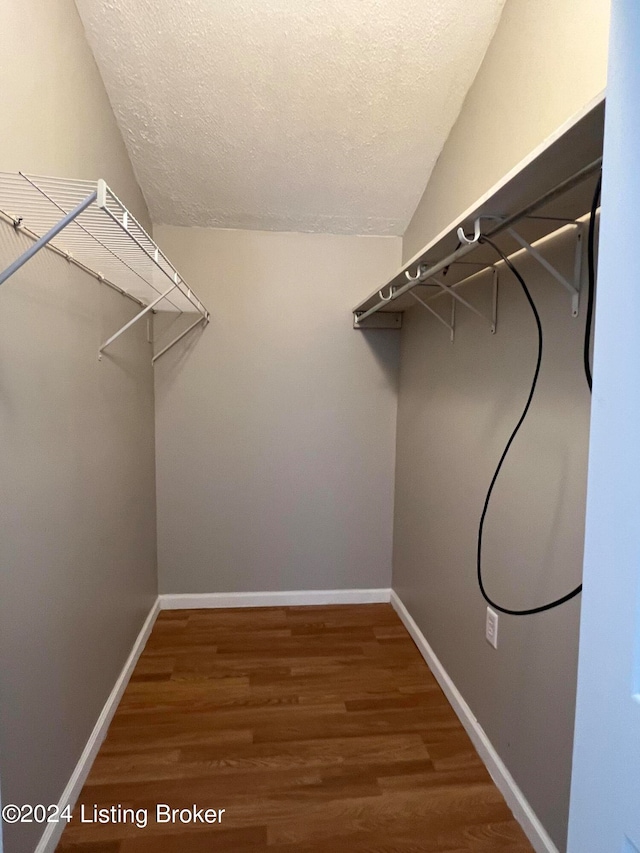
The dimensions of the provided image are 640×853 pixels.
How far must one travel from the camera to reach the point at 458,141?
1.98 metres

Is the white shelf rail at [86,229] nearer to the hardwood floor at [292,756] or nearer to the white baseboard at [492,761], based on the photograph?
the hardwood floor at [292,756]

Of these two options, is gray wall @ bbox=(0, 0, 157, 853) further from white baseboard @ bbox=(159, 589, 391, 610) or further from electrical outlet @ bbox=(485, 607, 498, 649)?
electrical outlet @ bbox=(485, 607, 498, 649)

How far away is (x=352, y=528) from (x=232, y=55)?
87.7 inches

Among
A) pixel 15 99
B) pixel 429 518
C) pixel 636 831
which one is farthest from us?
pixel 429 518

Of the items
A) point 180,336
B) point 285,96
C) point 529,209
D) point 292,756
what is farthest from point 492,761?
point 285,96

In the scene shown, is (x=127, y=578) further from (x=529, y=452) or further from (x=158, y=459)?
(x=529, y=452)

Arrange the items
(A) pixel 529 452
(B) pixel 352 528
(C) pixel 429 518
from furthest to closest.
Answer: (B) pixel 352 528
(C) pixel 429 518
(A) pixel 529 452

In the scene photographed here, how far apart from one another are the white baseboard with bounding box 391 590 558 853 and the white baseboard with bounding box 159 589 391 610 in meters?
0.51

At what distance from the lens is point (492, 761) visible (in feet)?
5.23

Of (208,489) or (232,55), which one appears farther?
(208,489)

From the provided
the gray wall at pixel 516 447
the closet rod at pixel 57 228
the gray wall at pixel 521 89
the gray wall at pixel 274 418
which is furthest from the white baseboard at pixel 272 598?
the closet rod at pixel 57 228

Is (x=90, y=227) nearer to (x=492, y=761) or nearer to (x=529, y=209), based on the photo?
(x=529, y=209)

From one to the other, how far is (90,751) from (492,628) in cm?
137

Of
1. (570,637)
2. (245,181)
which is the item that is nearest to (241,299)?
(245,181)
